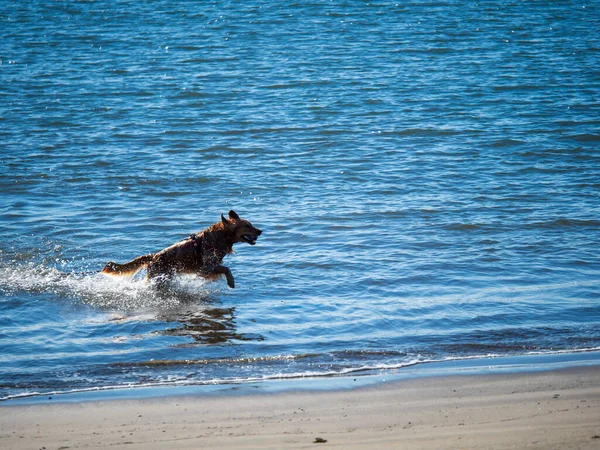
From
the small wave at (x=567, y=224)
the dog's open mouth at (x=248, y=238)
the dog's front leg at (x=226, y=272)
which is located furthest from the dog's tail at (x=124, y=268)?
the small wave at (x=567, y=224)

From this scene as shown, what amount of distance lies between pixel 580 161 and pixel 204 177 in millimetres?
7318

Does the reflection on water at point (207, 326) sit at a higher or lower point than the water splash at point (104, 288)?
lower

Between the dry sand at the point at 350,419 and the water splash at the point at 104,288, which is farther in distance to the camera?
the water splash at the point at 104,288

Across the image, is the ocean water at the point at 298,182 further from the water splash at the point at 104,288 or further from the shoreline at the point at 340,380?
the shoreline at the point at 340,380

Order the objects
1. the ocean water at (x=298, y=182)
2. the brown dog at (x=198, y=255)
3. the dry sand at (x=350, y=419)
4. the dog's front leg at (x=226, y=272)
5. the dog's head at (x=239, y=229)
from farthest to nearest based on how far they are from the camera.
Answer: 1. the dog's head at (x=239, y=229)
2. the brown dog at (x=198, y=255)
3. the dog's front leg at (x=226, y=272)
4. the ocean water at (x=298, y=182)
5. the dry sand at (x=350, y=419)

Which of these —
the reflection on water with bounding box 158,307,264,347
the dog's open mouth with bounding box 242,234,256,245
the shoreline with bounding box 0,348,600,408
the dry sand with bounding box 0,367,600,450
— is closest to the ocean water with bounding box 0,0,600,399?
the reflection on water with bounding box 158,307,264,347

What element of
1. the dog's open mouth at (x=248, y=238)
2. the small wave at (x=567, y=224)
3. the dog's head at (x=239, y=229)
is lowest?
the small wave at (x=567, y=224)

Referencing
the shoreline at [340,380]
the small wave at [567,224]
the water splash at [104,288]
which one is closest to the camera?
the shoreline at [340,380]

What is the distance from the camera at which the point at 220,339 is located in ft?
24.8

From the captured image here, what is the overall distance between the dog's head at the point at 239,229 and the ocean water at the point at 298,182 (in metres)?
0.50

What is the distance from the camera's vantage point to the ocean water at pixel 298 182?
752cm

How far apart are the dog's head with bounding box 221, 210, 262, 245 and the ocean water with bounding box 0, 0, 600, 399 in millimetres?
497

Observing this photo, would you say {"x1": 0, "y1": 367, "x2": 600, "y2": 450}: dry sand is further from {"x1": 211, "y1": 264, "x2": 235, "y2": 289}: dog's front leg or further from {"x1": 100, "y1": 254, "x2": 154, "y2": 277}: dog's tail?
{"x1": 100, "y1": 254, "x2": 154, "y2": 277}: dog's tail

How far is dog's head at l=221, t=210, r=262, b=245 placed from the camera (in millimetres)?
9555
